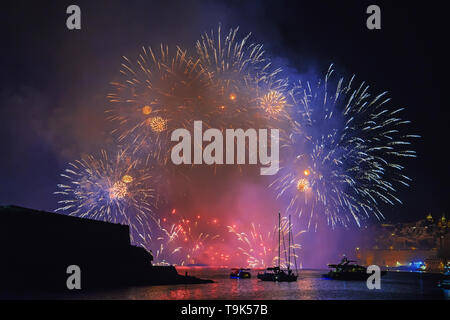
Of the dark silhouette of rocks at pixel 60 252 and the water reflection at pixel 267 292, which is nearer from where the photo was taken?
the dark silhouette of rocks at pixel 60 252

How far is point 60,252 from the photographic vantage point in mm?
45969

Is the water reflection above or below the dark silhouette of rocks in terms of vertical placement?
below

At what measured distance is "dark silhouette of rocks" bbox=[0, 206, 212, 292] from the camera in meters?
42.3

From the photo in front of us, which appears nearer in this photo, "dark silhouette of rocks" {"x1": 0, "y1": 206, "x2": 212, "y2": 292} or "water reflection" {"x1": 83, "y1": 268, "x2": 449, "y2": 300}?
"dark silhouette of rocks" {"x1": 0, "y1": 206, "x2": 212, "y2": 292}

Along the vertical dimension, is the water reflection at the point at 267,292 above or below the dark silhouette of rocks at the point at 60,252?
below

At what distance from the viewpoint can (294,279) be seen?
93125 mm

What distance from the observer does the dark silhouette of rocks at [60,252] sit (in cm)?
4234

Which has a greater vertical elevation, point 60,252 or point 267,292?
point 60,252

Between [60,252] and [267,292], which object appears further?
[267,292]
